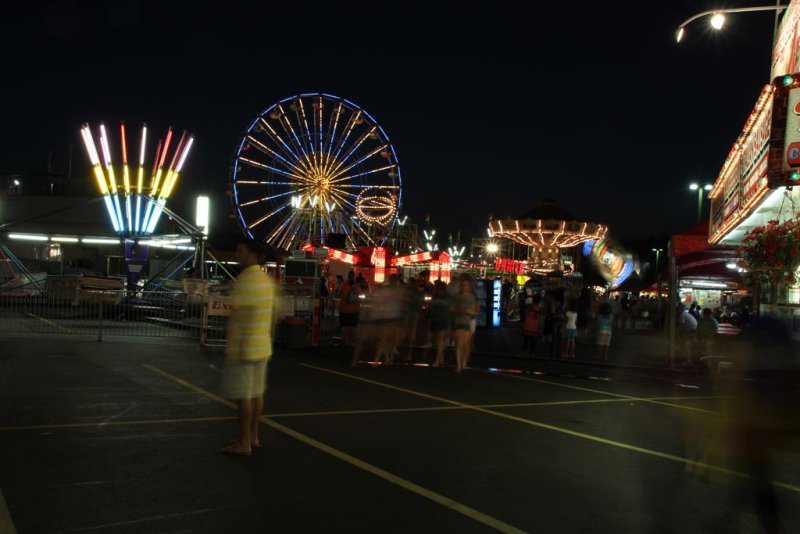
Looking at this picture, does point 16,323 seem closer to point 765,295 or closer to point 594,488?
point 594,488

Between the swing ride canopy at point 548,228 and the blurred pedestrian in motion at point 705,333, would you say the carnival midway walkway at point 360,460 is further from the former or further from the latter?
the swing ride canopy at point 548,228

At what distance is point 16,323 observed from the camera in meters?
16.3

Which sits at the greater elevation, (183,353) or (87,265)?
(87,265)

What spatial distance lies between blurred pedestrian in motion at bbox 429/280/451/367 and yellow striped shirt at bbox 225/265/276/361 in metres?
7.61

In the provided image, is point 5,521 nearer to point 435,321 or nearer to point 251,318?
point 251,318

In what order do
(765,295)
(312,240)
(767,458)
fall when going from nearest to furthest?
(767,458), (765,295), (312,240)

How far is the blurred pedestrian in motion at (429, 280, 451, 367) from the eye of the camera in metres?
13.6

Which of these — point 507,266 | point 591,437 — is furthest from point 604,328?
point 507,266

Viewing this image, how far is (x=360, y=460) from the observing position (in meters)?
6.08

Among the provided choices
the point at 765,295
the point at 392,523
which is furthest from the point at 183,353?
the point at 765,295

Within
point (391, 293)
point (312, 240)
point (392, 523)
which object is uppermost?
point (312, 240)

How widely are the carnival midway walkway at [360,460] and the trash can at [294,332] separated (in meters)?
4.93

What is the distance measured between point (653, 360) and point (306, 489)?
533 inches

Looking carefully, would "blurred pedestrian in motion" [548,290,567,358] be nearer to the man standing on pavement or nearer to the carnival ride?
the man standing on pavement
